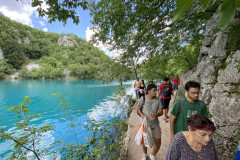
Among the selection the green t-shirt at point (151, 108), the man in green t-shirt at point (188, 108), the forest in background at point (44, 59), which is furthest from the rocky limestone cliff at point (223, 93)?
the forest in background at point (44, 59)

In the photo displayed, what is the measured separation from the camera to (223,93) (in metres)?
2.52

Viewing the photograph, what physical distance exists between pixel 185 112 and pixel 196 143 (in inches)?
28.1

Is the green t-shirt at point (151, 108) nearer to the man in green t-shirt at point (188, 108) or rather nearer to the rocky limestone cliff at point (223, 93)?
the man in green t-shirt at point (188, 108)

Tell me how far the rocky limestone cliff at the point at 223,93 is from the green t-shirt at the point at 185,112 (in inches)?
43.4

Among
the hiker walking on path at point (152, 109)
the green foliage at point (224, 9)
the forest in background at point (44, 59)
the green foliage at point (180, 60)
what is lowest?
the hiker walking on path at point (152, 109)

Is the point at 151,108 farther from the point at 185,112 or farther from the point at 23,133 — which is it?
the point at 23,133

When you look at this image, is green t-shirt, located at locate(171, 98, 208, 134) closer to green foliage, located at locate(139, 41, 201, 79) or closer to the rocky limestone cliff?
the rocky limestone cliff

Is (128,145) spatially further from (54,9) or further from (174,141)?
(54,9)

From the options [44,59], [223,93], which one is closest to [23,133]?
[223,93]

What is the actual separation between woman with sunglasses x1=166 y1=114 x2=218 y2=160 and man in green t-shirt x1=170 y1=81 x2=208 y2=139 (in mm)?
631

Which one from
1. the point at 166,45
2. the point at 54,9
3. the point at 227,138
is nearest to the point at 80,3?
the point at 54,9

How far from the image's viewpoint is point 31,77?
58.5m

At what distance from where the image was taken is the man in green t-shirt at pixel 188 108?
5.60 feet

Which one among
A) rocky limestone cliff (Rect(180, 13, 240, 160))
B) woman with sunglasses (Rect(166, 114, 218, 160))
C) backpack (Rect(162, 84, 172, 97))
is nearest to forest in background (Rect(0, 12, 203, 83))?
backpack (Rect(162, 84, 172, 97))
